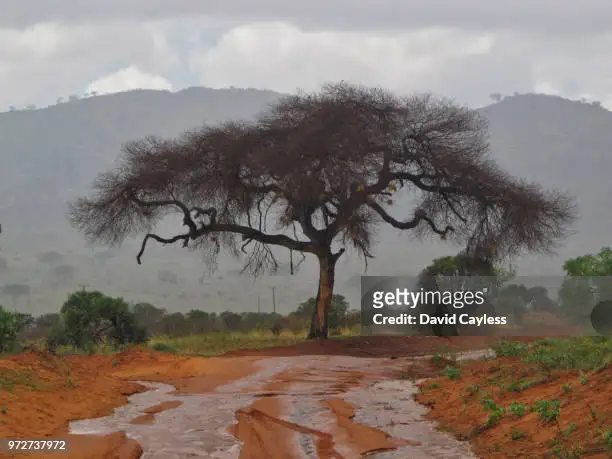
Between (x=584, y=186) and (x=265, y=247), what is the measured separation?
541 feet

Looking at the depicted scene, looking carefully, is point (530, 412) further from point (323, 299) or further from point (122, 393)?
point (323, 299)

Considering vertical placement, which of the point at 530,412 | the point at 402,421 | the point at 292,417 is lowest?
the point at 402,421

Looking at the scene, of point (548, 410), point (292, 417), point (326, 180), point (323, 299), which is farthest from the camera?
point (323, 299)

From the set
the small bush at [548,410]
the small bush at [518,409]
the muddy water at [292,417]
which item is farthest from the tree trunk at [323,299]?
the small bush at [548,410]

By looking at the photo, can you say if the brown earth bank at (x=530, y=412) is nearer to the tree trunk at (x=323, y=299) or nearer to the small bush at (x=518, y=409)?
the small bush at (x=518, y=409)

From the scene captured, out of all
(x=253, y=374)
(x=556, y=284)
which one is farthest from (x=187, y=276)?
(x=253, y=374)

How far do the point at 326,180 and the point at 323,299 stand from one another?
4587 mm

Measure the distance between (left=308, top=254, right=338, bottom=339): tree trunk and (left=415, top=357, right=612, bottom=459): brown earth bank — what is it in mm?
16772

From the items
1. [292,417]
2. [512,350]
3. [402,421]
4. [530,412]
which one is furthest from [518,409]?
[512,350]

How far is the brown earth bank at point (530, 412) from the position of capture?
10.2m

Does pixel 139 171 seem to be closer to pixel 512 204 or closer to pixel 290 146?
pixel 290 146

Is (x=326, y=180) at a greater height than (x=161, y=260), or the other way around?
(x=161, y=260)

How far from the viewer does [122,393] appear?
56.5 ft

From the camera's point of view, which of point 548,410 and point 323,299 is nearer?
point 548,410
